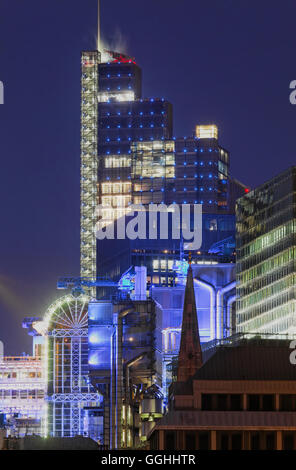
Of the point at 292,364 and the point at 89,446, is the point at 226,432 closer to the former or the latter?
the point at 292,364

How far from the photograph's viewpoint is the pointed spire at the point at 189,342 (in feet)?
573

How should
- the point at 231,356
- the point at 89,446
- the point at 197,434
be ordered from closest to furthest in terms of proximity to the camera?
the point at 197,434, the point at 231,356, the point at 89,446

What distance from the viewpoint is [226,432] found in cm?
11181

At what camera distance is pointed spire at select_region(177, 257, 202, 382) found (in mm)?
174625

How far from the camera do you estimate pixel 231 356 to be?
12075 centimetres

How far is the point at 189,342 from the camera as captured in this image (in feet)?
583

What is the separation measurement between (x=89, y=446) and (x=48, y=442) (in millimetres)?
4152
